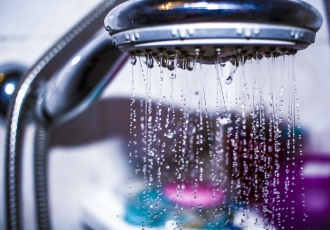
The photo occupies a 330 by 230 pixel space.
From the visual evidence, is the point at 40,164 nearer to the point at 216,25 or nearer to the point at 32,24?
the point at 32,24

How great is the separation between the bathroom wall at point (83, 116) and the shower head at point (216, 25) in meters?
0.33

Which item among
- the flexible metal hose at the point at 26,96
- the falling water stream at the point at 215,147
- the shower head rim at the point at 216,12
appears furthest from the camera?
the falling water stream at the point at 215,147

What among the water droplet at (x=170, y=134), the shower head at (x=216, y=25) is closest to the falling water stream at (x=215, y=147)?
the water droplet at (x=170, y=134)

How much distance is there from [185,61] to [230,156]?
297mm

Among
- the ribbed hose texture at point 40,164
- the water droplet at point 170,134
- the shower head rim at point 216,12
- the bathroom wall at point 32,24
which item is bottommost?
→ the ribbed hose texture at point 40,164

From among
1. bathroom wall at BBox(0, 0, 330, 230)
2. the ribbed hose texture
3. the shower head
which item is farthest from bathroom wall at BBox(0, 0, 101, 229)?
the shower head

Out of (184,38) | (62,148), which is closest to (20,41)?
(62,148)

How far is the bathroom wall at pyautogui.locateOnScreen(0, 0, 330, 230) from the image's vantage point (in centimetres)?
59

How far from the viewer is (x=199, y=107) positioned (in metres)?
0.58

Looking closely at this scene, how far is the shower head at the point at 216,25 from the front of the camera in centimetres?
26

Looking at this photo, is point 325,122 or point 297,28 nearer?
point 297,28

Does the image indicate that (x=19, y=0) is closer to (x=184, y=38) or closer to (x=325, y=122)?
(x=184, y=38)

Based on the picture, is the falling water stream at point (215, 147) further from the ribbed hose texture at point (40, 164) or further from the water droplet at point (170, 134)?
the ribbed hose texture at point (40, 164)

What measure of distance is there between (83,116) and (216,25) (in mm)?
410
